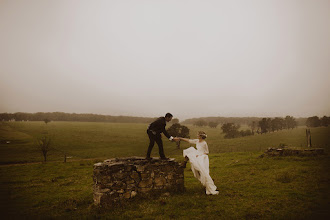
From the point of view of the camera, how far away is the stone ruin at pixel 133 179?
970 centimetres

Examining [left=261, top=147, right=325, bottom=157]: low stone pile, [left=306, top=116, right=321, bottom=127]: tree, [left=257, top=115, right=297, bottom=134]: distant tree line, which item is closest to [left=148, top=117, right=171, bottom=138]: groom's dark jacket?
[left=261, top=147, right=325, bottom=157]: low stone pile

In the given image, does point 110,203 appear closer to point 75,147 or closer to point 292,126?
point 75,147

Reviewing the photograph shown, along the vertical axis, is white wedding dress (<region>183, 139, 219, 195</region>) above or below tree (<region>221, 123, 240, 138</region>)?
above

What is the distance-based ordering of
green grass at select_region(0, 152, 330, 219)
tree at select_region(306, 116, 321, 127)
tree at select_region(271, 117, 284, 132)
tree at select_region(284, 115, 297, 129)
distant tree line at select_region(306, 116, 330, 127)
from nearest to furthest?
green grass at select_region(0, 152, 330, 219) < distant tree line at select_region(306, 116, 330, 127) < tree at select_region(306, 116, 321, 127) < tree at select_region(271, 117, 284, 132) < tree at select_region(284, 115, 297, 129)

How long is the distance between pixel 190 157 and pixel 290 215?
17.1 ft

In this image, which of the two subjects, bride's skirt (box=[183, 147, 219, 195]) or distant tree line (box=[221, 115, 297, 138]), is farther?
distant tree line (box=[221, 115, 297, 138])

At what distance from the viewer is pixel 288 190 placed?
10820mm

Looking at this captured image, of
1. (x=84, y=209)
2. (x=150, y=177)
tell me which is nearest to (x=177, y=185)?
(x=150, y=177)

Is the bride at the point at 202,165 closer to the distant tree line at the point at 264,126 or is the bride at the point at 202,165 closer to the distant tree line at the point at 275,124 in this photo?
the distant tree line at the point at 264,126

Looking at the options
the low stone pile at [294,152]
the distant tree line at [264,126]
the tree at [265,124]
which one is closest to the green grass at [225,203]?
the low stone pile at [294,152]

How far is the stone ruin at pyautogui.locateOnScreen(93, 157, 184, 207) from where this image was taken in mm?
9703

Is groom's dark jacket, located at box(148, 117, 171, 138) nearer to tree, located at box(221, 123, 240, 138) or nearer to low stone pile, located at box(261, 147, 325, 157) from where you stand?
low stone pile, located at box(261, 147, 325, 157)

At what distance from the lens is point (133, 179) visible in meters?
10.3

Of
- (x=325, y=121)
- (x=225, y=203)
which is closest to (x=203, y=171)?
(x=225, y=203)
